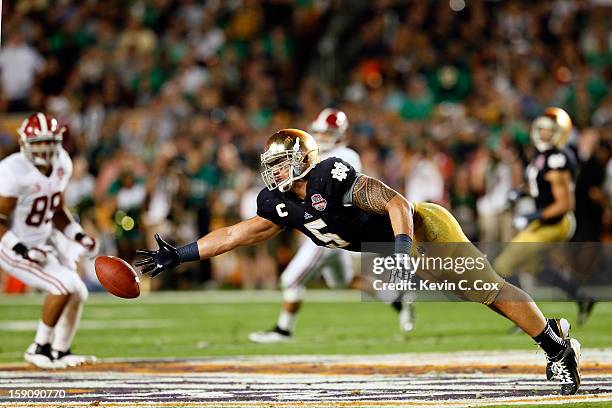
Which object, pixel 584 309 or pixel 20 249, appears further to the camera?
pixel 584 309

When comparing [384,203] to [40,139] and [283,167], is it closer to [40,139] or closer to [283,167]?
[283,167]

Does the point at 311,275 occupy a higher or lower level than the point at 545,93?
lower

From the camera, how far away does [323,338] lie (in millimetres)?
9344

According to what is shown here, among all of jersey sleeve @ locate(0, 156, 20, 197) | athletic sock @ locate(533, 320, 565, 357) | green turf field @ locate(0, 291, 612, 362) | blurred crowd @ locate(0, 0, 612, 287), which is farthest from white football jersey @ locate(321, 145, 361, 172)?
blurred crowd @ locate(0, 0, 612, 287)

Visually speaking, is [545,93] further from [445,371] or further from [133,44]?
[445,371]

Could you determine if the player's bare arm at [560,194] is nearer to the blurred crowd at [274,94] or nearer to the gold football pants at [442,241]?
the blurred crowd at [274,94]

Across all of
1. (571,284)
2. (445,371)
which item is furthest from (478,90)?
(445,371)

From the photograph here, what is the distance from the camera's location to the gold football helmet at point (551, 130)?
9.90 metres

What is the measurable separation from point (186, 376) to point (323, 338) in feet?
8.46

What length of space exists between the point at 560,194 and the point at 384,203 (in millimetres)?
4441

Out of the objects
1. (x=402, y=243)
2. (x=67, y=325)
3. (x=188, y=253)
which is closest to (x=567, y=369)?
(x=402, y=243)

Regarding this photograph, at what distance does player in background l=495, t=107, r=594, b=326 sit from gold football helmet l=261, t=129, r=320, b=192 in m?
4.28

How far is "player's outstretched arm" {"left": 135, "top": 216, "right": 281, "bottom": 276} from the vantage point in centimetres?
608

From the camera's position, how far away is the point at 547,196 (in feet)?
32.7
